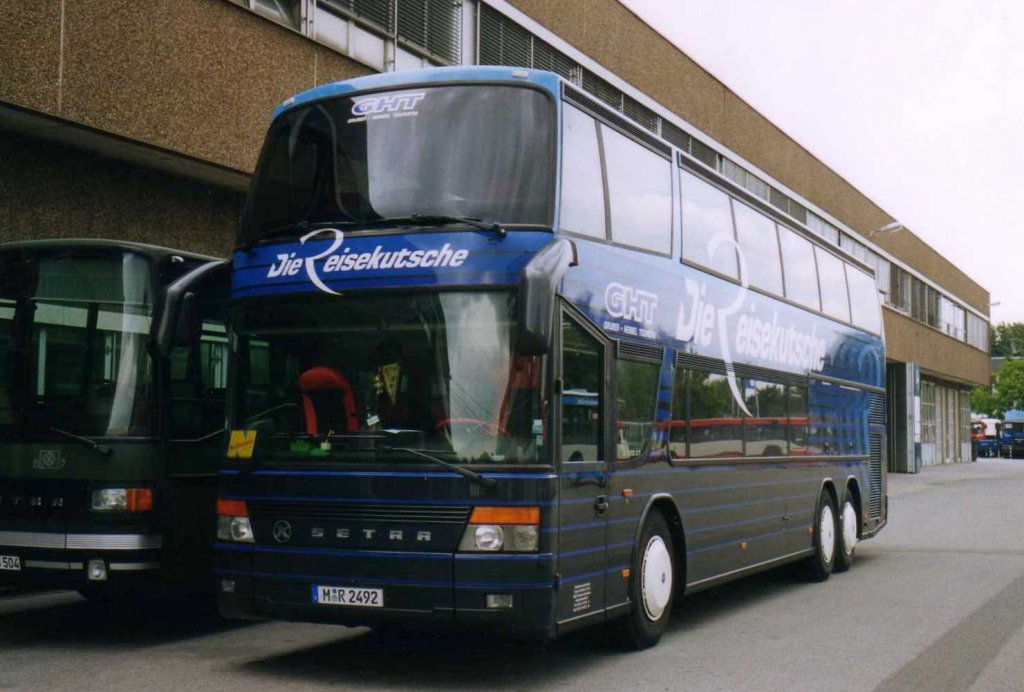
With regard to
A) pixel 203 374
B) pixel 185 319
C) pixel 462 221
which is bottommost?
pixel 203 374

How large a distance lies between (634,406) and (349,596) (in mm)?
2588

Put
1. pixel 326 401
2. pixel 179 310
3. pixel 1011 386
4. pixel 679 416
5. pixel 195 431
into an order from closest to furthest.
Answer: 1. pixel 326 401
2. pixel 179 310
3. pixel 195 431
4. pixel 679 416
5. pixel 1011 386

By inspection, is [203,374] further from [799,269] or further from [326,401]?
[799,269]

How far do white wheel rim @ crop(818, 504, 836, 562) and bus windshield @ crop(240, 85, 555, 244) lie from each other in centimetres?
757

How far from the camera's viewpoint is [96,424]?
8992 mm

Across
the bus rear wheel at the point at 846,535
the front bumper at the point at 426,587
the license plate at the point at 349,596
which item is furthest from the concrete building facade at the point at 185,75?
the license plate at the point at 349,596

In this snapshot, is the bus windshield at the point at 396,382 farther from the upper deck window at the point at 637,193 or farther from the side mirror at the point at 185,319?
the upper deck window at the point at 637,193

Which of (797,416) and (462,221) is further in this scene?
(797,416)

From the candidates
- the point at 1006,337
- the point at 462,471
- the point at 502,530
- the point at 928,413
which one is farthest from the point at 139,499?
the point at 1006,337

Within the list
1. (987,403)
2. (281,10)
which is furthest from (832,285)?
(987,403)

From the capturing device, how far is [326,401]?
7.71m

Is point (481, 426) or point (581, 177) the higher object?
point (581, 177)

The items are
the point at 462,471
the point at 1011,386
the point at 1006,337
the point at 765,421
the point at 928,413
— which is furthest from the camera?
the point at 1006,337

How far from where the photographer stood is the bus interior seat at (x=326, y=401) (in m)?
7.64
